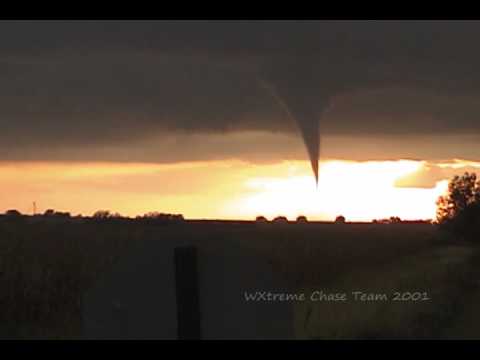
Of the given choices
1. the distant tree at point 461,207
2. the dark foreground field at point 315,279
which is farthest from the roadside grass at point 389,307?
the distant tree at point 461,207

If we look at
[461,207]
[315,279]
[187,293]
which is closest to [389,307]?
[315,279]

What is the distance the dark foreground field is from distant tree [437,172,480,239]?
3837 millimetres

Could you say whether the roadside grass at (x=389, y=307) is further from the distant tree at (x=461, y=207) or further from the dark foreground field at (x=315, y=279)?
the distant tree at (x=461, y=207)

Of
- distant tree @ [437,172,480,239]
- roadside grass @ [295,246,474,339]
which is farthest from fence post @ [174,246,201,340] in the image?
distant tree @ [437,172,480,239]

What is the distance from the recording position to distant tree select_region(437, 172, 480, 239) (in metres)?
35.6

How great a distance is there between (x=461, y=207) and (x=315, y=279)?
701 inches

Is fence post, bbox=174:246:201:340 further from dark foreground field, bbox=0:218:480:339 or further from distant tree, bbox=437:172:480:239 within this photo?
distant tree, bbox=437:172:480:239

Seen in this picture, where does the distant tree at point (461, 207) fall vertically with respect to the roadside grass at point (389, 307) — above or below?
above

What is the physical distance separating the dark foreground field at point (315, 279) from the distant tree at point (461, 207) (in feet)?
12.6

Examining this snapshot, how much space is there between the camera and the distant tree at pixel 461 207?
35625 millimetres

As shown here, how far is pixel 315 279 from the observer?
20.0 meters

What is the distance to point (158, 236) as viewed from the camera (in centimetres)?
468

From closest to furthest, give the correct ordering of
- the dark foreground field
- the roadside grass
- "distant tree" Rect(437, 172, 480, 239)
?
1. the roadside grass
2. the dark foreground field
3. "distant tree" Rect(437, 172, 480, 239)
